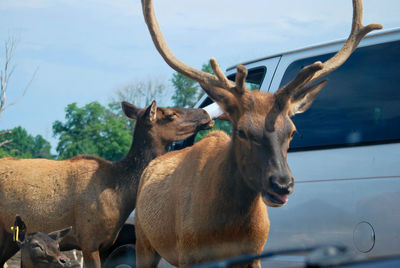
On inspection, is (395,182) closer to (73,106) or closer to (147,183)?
(147,183)

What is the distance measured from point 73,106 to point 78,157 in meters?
46.4

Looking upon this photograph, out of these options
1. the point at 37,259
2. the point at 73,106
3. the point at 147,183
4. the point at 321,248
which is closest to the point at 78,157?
the point at 37,259

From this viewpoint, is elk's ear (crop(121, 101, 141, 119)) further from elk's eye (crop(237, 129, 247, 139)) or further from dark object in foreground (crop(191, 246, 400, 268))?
dark object in foreground (crop(191, 246, 400, 268))

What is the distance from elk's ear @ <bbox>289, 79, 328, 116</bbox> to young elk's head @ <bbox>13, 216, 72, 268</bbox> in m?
3.18

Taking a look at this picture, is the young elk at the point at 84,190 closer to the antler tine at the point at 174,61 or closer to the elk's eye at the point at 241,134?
the antler tine at the point at 174,61

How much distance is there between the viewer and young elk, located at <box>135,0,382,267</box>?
3.63 meters

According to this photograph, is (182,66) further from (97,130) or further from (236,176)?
(97,130)

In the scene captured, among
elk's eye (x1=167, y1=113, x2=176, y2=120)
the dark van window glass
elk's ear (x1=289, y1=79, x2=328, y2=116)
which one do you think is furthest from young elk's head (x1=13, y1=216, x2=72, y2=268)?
elk's ear (x1=289, y1=79, x2=328, y2=116)

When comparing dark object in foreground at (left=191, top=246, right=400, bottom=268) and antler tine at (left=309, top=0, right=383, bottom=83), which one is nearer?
dark object in foreground at (left=191, top=246, right=400, bottom=268)

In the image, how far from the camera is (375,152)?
13.4 feet

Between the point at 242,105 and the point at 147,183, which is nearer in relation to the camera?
the point at 242,105

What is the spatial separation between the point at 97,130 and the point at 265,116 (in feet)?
Result: 156

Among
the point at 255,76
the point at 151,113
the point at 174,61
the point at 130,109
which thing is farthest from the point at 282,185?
the point at 130,109

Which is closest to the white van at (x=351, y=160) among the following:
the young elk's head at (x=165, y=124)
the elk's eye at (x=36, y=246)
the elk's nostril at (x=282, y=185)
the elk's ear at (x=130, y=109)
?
the elk's nostril at (x=282, y=185)
